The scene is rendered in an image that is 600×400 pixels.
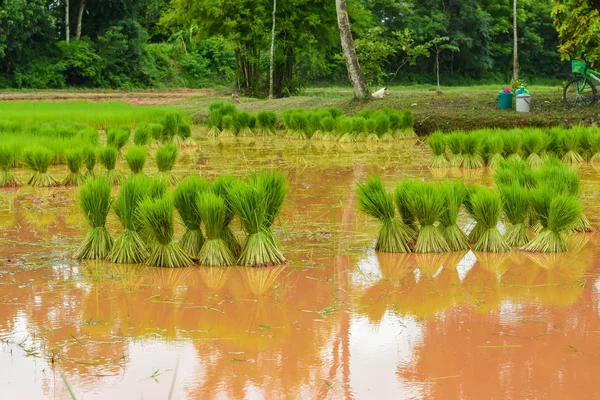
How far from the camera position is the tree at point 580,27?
15.1m

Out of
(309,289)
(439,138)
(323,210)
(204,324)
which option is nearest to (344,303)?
(309,289)

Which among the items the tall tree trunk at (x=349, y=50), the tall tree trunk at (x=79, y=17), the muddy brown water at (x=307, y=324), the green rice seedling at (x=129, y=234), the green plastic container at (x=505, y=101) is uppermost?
the tall tree trunk at (x=79, y=17)

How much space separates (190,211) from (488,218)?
2129 millimetres

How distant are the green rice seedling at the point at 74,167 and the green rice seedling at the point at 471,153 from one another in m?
4.84

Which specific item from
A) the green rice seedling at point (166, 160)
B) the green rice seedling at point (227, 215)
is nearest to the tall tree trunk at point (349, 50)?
the green rice seedling at point (166, 160)

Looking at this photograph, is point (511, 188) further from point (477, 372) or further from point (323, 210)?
point (477, 372)

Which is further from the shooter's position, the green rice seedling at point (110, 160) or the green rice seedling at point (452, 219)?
the green rice seedling at point (110, 160)

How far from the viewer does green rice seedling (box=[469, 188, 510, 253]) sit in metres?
5.98

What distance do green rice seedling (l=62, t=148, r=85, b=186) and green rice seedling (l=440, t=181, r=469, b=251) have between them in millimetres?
4681

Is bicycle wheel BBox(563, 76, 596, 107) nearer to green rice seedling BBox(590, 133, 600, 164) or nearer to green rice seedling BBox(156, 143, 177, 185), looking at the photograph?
green rice seedling BBox(590, 133, 600, 164)

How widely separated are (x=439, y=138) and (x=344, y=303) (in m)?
6.69

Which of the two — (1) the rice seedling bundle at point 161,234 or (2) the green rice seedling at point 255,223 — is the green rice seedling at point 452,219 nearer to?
(2) the green rice seedling at point 255,223

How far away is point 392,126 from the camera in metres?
15.2

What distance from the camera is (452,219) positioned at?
605 centimetres
